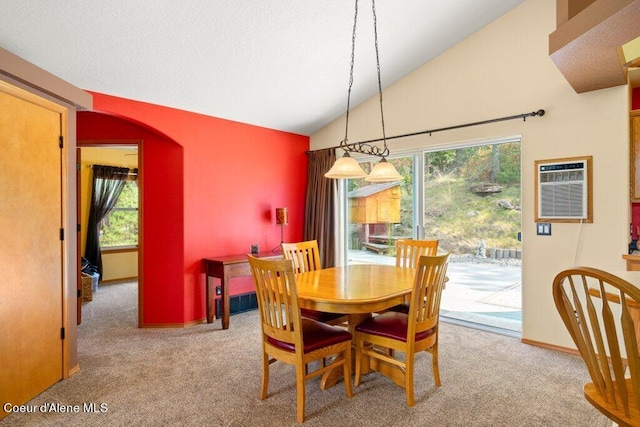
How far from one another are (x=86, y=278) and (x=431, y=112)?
5.32 meters

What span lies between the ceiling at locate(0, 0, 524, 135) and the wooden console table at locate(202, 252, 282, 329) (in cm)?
174

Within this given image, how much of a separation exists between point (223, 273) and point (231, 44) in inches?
89.5

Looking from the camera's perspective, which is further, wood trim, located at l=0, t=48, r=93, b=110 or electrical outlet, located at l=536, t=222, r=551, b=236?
electrical outlet, located at l=536, t=222, r=551, b=236

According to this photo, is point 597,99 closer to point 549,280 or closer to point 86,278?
point 549,280

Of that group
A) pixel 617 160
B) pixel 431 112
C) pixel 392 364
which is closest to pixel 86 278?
pixel 392 364

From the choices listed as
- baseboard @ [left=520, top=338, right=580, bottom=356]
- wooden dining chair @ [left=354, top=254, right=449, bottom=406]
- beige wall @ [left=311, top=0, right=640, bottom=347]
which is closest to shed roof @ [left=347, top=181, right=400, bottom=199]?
beige wall @ [left=311, top=0, right=640, bottom=347]

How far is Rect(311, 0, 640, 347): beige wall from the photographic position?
298cm

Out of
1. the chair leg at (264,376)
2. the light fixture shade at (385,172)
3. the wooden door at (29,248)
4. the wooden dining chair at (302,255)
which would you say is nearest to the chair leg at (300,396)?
the chair leg at (264,376)

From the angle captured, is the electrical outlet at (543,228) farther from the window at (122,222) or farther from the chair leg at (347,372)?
the window at (122,222)

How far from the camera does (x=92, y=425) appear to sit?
2.15 metres

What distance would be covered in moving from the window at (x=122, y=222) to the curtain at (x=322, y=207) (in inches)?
150

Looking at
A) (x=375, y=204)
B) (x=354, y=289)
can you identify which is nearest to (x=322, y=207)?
(x=375, y=204)

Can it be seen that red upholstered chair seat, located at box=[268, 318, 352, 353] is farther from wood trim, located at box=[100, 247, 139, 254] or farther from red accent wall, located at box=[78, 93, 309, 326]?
wood trim, located at box=[100, 247, 139, 254]

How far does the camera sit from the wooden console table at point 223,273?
12.7 feet
